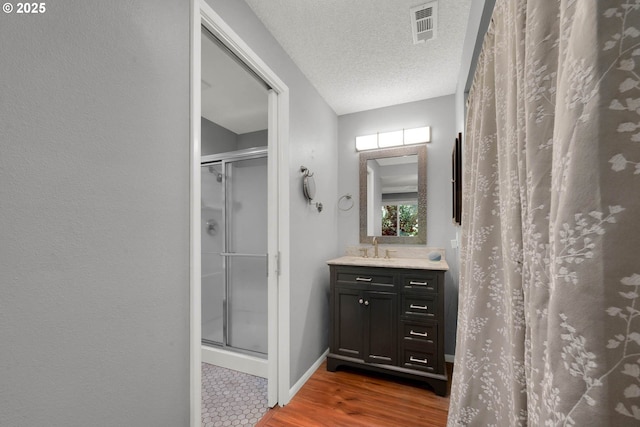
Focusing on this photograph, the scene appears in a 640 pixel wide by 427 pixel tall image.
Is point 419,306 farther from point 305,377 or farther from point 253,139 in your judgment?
point 253,139

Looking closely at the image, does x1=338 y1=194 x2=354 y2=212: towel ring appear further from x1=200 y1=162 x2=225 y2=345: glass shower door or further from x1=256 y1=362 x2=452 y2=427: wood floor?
x1=256 y1=362 x2=452 y2=427: wood floor

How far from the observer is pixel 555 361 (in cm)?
38

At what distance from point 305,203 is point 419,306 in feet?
4.16

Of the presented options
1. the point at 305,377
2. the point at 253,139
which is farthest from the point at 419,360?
the point at 253,139

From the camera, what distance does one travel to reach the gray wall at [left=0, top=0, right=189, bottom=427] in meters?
0.65

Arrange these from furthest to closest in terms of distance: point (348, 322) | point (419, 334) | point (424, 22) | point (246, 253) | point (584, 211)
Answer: point (246, 253) < point (348, 322) < point (419, 334) < point (424, 22) < point (584, 211)

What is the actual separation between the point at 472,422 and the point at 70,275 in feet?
4.88

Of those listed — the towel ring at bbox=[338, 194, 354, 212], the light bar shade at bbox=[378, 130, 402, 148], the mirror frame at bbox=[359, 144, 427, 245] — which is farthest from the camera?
the towel ring at bbox=[338, 194, 354, 212]

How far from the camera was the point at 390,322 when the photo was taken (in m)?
2.13

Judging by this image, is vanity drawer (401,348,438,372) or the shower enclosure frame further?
the shower enclosure frame

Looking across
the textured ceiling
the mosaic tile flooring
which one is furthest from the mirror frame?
the mosaic tile flooring

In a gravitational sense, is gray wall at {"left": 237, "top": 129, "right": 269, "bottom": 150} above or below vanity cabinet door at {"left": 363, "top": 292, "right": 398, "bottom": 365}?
above

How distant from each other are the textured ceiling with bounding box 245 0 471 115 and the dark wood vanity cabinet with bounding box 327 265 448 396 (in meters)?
1.70

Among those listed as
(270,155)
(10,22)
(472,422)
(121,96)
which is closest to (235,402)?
(472,422)
